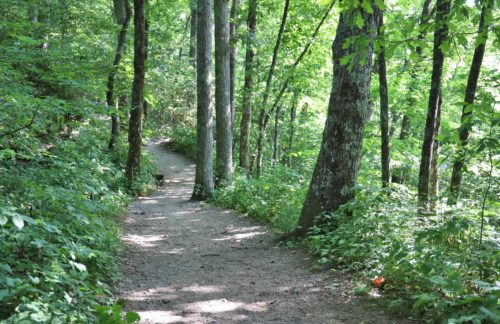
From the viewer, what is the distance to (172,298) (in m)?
4.65

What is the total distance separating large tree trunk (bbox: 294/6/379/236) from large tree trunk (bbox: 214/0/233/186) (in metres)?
7.02

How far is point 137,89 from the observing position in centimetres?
1238

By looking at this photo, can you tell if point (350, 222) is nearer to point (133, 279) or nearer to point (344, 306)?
point (344, 306)

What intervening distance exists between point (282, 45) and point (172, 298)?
531 inches

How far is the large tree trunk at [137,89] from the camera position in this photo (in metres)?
11.9

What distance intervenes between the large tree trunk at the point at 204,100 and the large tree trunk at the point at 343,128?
22.0 feet

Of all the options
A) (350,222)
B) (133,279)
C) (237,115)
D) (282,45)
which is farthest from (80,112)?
(237,115)

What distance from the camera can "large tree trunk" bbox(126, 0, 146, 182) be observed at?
1193 centimetres

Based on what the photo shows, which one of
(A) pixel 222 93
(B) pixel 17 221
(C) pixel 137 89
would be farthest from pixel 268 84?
(B) pixel 17 221

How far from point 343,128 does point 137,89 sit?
803cm

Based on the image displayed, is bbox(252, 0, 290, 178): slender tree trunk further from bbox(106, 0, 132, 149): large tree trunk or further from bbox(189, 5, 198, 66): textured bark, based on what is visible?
bbox(189, 5, 198, 66): textured bark

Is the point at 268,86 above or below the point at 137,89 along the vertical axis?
above

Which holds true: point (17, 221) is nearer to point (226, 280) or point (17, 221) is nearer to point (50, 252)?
point (50, 252)

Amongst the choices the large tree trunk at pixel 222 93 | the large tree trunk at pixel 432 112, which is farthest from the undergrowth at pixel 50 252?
the large tree trunk at pixel 222 93
